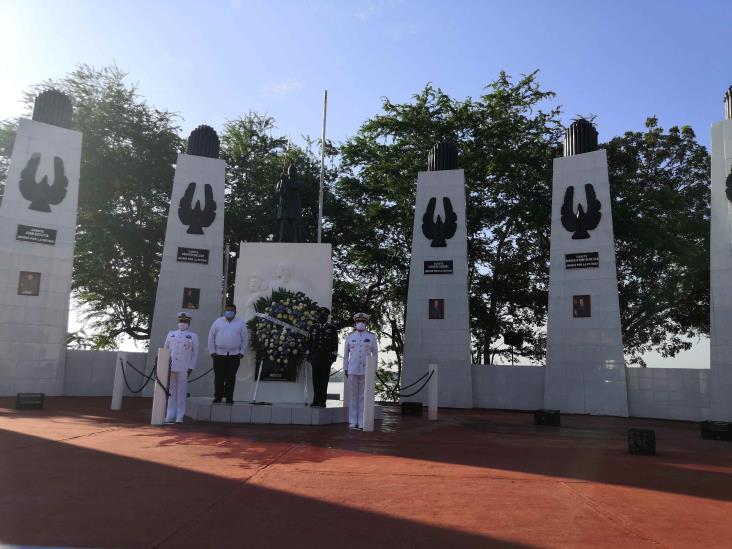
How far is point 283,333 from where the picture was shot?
9.99 metres

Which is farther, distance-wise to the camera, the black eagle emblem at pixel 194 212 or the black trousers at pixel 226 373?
the black eagle emblem at pixel 194 212

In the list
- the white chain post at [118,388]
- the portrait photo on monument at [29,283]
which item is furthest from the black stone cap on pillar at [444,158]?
the portrait photo on monument at [29,283]

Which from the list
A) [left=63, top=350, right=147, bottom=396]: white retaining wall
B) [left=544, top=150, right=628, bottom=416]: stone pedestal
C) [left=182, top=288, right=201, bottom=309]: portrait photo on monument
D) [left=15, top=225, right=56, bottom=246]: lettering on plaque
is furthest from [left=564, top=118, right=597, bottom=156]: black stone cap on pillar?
[left=15, top=225, right=56, bottom=246]: lettering on plaque

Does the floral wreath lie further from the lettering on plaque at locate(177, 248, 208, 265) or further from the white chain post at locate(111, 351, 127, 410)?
the lettering on plaque at locate(177, 248, 208, 265)

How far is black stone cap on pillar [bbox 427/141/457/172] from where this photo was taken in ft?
52.2

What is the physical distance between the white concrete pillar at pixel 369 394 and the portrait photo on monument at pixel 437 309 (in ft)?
21.8

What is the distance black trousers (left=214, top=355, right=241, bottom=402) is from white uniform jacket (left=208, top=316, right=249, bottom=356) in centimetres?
15

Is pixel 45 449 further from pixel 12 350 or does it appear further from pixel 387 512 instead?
pixel 12 350

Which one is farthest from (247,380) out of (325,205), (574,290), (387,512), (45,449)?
(325,205)

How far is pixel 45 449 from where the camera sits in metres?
5.89

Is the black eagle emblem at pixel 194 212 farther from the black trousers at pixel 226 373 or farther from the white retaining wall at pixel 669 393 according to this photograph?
the white retaining wall at pixel 669 393

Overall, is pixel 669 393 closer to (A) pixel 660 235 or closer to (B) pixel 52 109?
(A) pixel 660 235

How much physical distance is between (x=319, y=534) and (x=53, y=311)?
12.4 m

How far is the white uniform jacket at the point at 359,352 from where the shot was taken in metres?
8.85
